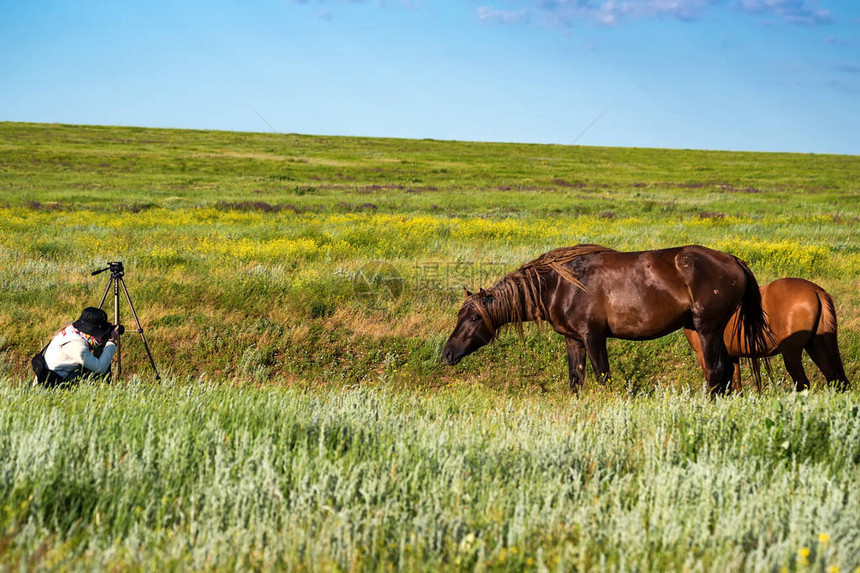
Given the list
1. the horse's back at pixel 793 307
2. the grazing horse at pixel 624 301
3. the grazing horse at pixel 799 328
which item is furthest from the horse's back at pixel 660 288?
the horse's back at pixel 793 307

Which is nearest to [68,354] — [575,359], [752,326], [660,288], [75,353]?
[75,353]

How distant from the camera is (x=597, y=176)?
56344mm

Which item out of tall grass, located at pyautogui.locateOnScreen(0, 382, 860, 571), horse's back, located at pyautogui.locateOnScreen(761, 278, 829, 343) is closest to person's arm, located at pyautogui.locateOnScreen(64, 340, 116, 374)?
tall grass, located at pyautogui.locateOnScreen(0, 382, 860, 571)

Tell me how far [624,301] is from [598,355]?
684mm

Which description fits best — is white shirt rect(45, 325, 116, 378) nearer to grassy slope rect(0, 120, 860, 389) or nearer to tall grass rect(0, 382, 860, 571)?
tall grass rect(0, 382, 860, 571)

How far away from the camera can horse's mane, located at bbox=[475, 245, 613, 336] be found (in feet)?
24.3

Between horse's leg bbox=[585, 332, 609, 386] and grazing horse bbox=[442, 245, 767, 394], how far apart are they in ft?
0.04

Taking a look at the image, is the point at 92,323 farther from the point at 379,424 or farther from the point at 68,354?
the point at 379,424

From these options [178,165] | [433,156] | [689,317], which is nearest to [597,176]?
[433,156]

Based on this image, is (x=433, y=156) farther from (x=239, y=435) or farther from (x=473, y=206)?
(x=239, y=435)

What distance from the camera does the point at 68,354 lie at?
5.90 meters

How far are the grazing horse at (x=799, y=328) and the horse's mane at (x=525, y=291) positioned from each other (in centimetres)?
200

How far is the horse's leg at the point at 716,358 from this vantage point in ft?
22.8

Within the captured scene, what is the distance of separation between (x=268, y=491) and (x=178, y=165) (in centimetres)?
5551
